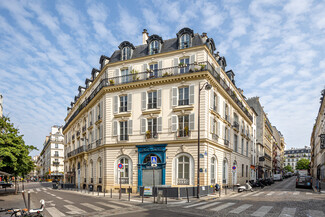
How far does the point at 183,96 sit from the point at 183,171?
7.15 meters

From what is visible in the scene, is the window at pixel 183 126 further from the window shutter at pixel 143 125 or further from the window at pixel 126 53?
the window at pixel 126 53

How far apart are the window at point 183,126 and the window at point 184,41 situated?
733cm

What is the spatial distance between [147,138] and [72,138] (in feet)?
82.6

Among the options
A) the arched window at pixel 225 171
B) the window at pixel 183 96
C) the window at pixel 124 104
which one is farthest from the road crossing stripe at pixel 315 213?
the window at pixel 124 104

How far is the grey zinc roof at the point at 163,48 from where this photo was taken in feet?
90.0

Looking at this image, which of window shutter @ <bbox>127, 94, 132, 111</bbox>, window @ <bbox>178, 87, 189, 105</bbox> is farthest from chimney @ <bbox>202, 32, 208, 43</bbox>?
window shutter @ <bbox>127, 94, 132, 111</bbox>

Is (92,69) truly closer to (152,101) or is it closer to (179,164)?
(152,101)

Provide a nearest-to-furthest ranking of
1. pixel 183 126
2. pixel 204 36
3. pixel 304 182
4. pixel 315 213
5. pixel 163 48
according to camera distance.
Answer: pixel 315 213, pixel 183 126, pixel 204 36, pixel 163 48, pixel 304 182

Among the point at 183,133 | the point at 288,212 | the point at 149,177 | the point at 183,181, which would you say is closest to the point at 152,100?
the point at 183,133

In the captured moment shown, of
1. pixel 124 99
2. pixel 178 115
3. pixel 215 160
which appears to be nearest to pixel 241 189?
pixel 215 160

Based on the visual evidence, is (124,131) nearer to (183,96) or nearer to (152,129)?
(152,129)

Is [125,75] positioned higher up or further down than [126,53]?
further down

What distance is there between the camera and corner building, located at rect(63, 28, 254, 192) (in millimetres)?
25539

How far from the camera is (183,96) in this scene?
2639 centimetres
